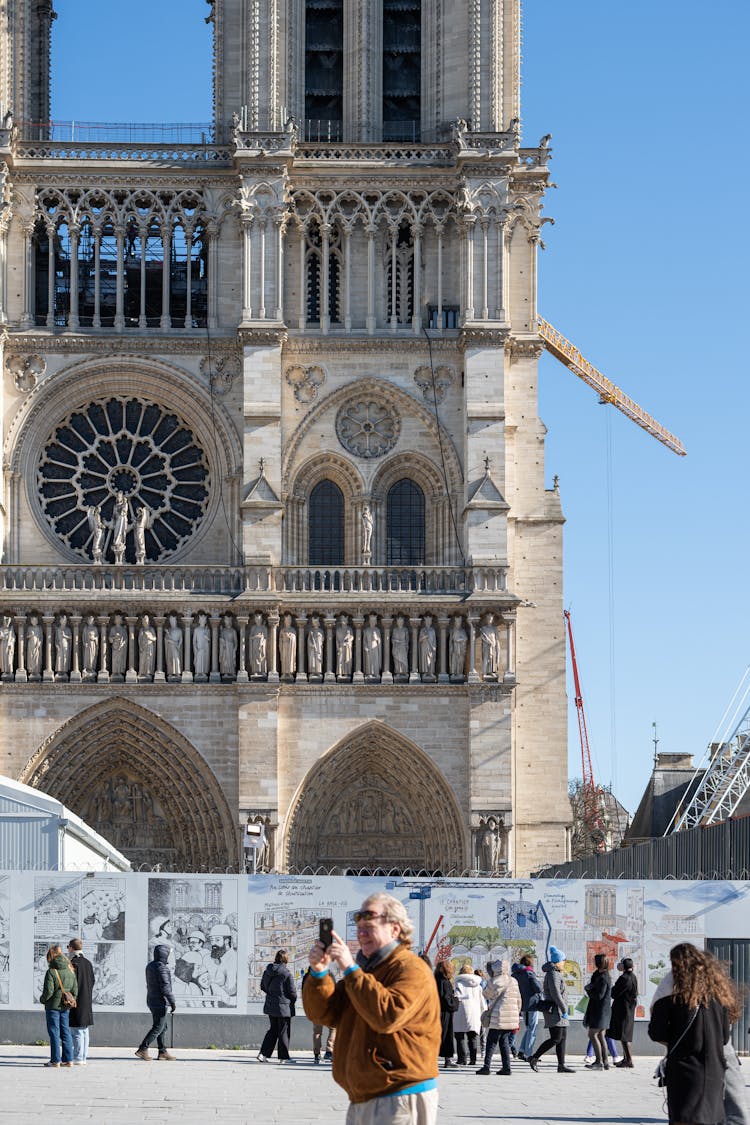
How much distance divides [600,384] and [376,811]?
2386 centimetres

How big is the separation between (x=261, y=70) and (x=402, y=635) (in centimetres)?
1182

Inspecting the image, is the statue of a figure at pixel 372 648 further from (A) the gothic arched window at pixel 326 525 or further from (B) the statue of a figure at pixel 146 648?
(B) the statue of a figure at pixel 146 648

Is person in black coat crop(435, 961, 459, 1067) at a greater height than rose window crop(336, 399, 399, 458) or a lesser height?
lesser

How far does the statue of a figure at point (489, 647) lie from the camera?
38219 millimetres

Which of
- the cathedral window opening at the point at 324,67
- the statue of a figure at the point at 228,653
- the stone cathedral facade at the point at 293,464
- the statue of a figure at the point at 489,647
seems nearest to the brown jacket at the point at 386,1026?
the stone cathedral facade at the point at 293,464

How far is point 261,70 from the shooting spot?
40.8m

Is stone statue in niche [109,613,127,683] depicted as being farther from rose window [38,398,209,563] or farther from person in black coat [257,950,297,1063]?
person in black coat [257,950,297,1063]

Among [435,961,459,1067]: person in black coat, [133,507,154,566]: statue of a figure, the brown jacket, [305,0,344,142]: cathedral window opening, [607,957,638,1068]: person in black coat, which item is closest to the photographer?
the brown jacket

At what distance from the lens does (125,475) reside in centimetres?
4075

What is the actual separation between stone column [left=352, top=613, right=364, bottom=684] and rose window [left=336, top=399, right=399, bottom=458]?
3724 mm

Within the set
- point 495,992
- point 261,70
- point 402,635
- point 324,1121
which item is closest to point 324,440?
point 402,635

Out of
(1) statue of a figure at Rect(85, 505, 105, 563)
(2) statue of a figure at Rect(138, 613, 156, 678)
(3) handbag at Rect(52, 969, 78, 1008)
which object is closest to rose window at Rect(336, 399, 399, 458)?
(1) statue of a figure at Rect(85, 505, 105, 563)

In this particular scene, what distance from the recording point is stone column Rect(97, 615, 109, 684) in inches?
1499

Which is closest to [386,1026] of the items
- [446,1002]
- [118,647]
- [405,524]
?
[446,1002]
